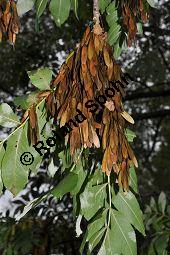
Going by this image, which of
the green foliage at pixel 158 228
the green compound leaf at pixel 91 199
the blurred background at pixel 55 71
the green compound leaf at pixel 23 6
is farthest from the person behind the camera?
the blurred background at pixel 55 71

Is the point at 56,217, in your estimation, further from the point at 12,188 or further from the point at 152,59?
the point at 12,188

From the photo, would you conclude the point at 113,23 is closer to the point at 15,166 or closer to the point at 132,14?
the point at 132,14

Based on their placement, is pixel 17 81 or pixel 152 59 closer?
pixel 152 59

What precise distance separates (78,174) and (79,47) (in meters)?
0.28

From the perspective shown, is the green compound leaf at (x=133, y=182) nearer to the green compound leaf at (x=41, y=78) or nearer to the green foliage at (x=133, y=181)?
the green foliage at (x=133, y=181)

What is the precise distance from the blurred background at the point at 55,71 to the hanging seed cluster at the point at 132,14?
22.8 inches

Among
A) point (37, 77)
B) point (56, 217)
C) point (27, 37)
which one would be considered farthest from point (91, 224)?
point (27, 37)

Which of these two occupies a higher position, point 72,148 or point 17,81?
point 17,81

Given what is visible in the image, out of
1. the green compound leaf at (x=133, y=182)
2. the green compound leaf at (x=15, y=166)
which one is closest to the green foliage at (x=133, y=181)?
the green compound leaf at (x=133, y=182)

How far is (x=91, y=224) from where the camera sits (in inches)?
37.3

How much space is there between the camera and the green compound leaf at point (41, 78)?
103cm

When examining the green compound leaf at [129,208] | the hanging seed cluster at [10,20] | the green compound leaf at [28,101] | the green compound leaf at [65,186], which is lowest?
the green compound leaf at [129,208]

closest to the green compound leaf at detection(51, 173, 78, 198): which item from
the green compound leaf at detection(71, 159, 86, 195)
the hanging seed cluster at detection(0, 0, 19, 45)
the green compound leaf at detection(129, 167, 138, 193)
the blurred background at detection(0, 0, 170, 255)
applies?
the green compound leaf at detection(71, 159, 86, 195)

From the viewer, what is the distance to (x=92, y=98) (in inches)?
32.9
